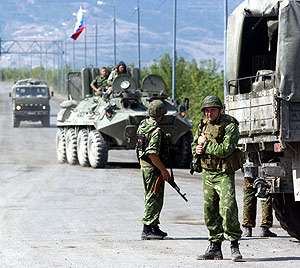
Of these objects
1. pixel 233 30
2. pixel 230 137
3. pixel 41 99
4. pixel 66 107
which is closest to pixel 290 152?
pixel 230 137

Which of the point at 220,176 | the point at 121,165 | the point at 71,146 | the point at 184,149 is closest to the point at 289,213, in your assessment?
the point at 220,176

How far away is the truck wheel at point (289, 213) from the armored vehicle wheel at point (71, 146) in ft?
52.4

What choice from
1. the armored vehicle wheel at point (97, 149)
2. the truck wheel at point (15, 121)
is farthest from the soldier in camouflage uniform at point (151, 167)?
the truck wheel at point (15, 121)

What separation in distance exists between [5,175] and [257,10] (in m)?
12.7

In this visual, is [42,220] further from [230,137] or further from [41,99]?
[41,99]

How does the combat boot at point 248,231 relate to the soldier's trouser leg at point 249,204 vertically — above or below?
below

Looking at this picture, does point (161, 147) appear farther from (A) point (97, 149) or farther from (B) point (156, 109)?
(A) point (97, 149)

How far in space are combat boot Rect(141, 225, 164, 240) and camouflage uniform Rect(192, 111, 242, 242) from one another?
5.81 feet

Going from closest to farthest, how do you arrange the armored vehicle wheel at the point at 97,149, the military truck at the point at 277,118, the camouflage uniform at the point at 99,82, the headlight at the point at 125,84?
1. the military truck at the point at 277,118
2. the armored vehicle wheel at the point at 97,149
3. the headlight at the point at 125,84
4. the camouflage uniform at the point at 99,82

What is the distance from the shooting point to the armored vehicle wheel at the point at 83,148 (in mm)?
26078

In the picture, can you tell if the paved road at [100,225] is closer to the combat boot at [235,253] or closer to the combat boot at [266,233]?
the combat boot at [235,253]

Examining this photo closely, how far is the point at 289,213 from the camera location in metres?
11.7

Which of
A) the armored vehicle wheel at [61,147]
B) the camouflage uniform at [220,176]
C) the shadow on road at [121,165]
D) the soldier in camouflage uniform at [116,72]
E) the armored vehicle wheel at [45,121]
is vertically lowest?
the armored vehicle wheel at [45,121]

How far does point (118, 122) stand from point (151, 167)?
1260cm
